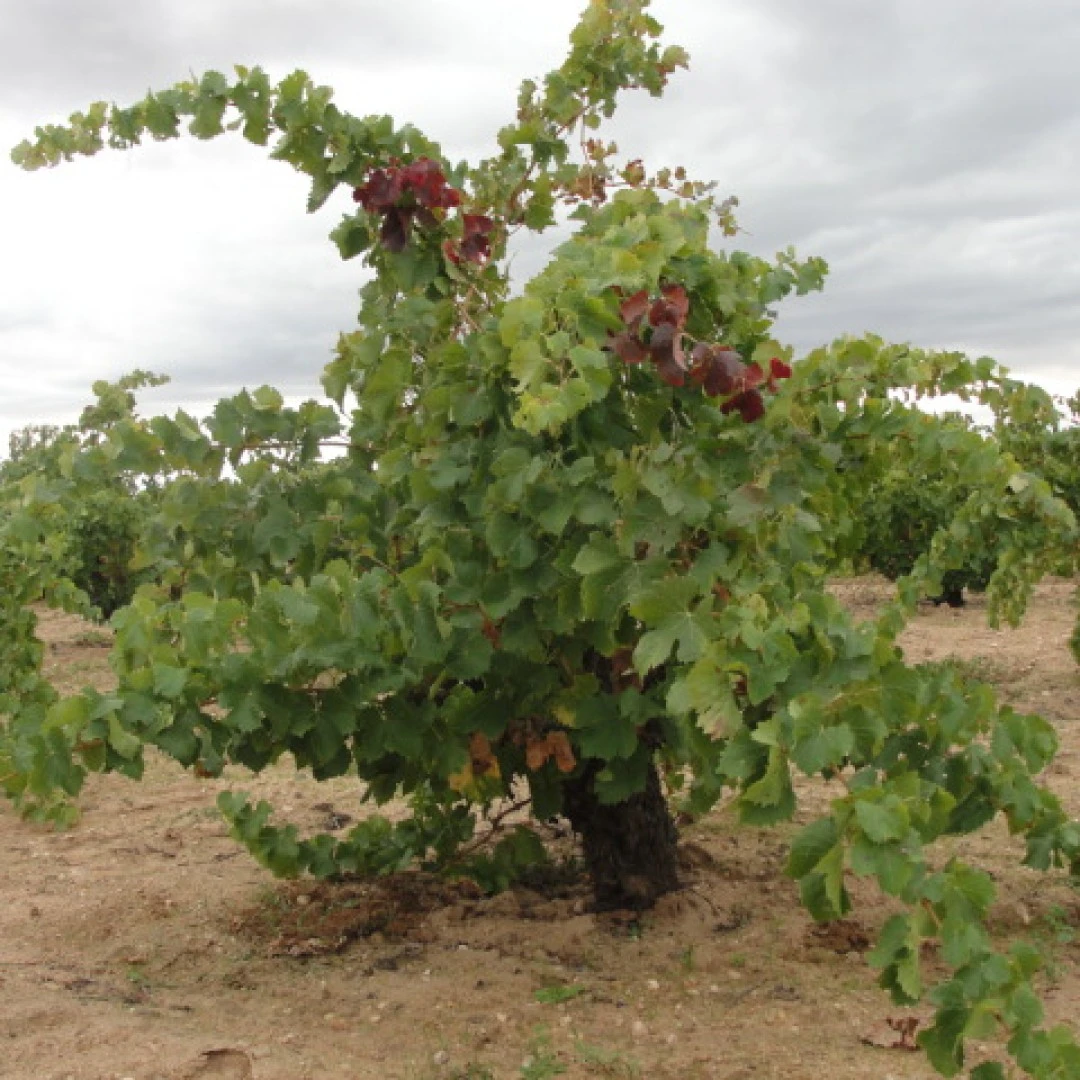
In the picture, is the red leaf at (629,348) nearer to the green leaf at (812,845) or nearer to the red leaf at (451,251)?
the green leaf at (812,845)

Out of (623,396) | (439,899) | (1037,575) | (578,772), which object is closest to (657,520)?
(623,396)

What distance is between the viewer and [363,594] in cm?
310

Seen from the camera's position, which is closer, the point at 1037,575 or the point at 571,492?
the point at 571,492

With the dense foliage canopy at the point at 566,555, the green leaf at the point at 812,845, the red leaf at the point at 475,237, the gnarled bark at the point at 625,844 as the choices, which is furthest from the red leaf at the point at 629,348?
the gnarled bark at the point at 625,844

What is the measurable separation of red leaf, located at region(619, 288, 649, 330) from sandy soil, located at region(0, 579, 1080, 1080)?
6.01ft

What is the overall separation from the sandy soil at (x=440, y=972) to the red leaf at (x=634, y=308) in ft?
6.01

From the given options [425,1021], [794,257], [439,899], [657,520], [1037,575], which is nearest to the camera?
[657,520]

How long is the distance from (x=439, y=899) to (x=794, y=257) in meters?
2.47

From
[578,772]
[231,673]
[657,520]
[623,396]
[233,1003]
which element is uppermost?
[623,396]

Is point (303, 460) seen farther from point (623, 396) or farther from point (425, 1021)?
point (425, 1021)

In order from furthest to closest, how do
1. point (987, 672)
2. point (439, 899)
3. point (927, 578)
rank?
point (987, 672) < point (927, 578) < point (439, 899)

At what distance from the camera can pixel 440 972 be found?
396 centimetres

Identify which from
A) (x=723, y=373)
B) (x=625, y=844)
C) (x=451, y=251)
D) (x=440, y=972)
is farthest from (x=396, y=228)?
(x=440, y=972)

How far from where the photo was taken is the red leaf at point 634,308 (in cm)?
269
